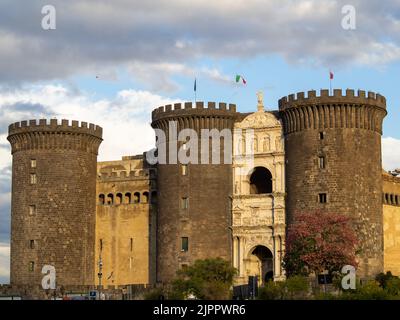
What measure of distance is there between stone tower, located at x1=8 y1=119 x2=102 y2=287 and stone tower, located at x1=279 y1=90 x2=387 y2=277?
17399mm

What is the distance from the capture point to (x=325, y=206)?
247 feet

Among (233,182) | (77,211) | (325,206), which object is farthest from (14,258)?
(325,206)

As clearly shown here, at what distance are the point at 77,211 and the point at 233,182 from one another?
13.0 metres

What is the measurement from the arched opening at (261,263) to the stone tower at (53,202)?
13547 millimetres

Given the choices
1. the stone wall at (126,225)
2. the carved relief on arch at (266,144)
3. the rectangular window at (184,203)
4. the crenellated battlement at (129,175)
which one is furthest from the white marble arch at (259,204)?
the crenellated battlement at (129,175)

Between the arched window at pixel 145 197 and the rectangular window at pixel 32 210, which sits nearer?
the rectangular window at pixel 32 210

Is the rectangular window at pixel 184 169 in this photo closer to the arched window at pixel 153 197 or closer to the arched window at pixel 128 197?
the arched window at pixel 153 197

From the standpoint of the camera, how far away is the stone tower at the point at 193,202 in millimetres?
79375

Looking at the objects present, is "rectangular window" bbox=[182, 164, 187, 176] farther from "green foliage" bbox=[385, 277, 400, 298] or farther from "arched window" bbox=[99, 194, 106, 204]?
"green foliage" bbox=[385, 277, 400, 298]

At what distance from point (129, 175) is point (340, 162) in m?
19.6

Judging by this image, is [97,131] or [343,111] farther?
[97,131]

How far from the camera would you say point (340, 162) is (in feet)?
249

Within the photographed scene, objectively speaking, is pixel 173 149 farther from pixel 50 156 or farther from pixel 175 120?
pixel 50 156

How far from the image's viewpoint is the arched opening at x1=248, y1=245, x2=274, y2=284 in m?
80.8
